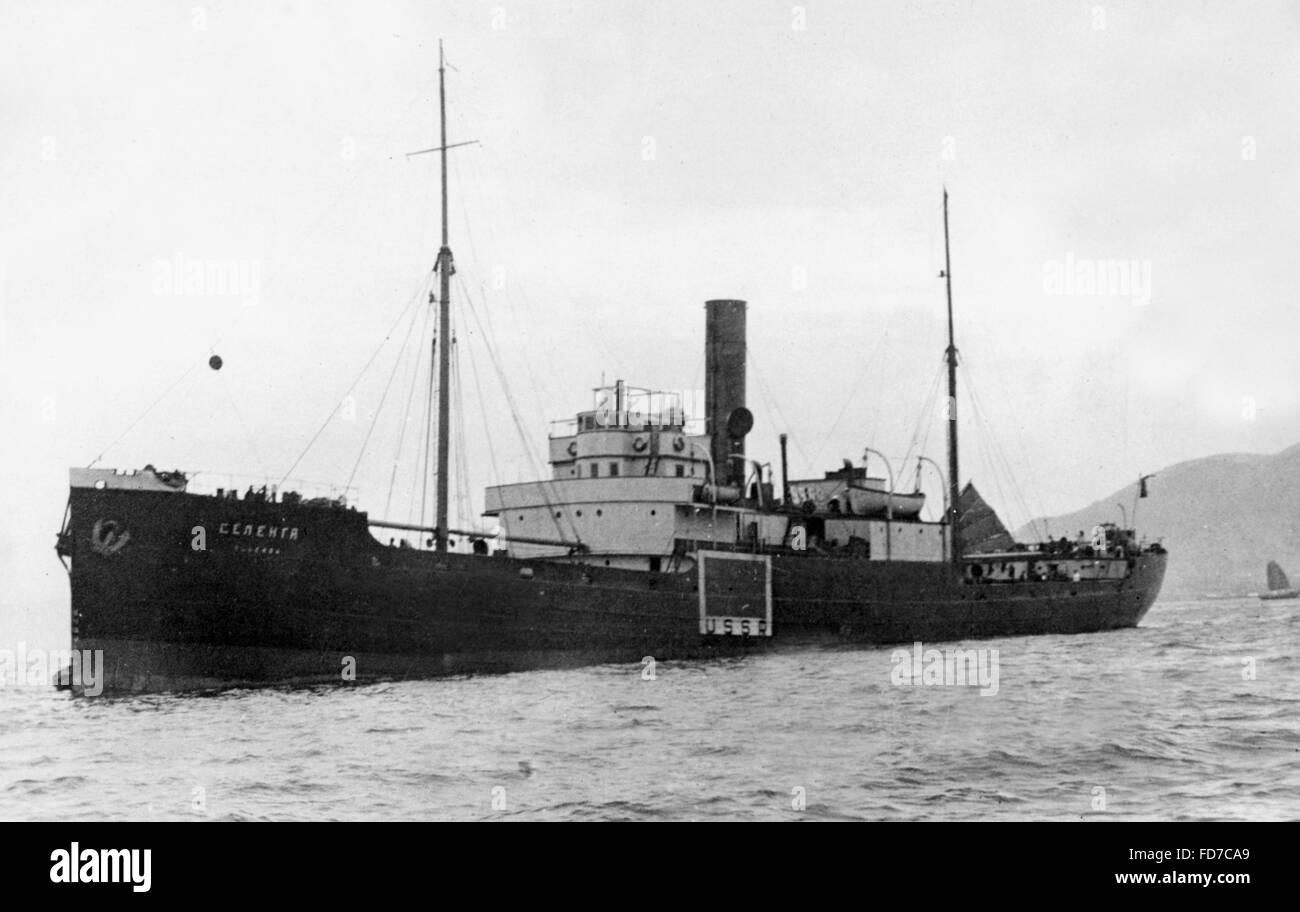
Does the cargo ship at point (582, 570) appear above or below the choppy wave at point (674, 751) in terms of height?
above

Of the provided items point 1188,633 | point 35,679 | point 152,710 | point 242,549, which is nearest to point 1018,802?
point 152,710

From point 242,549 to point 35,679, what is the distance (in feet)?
53.2

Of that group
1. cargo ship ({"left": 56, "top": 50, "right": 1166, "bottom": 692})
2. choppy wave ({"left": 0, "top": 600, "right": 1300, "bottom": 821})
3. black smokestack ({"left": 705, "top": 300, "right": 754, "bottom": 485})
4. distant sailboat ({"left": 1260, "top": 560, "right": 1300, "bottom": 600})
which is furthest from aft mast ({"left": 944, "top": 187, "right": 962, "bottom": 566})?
distant sailboat ({"left": 1260, "top": 560, "right": 1300, "bottom": 600})

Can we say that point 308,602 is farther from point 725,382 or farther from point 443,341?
point 725,382

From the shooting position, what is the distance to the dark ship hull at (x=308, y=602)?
86.8ft

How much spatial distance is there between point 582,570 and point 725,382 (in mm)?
11138

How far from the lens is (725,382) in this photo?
4116 cm

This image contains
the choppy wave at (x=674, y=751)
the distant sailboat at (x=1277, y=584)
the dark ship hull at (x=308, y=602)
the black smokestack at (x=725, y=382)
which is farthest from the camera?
the distant sailboat at (x=1277, y=584)

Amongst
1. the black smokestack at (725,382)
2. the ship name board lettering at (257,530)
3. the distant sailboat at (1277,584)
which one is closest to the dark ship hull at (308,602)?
the ship name board lettering at (257,530)

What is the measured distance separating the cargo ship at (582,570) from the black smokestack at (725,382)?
68 mm

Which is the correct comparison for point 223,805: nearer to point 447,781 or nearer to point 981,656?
point 447,781

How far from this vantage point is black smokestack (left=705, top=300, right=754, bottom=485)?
41.1 metres

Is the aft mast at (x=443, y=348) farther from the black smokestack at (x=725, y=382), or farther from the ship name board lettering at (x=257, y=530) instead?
the black smokestack at (x=725, y=382)

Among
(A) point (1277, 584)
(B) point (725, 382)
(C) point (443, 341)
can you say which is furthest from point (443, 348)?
(A) point (1277, 584)
